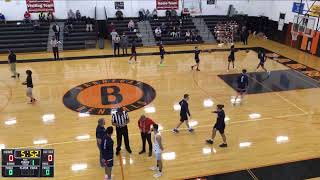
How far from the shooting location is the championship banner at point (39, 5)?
2570 centimetres

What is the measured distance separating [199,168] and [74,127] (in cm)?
511

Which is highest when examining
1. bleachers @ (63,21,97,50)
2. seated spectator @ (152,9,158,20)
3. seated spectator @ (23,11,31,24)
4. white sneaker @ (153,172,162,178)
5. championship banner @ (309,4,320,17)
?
Answer: championship banner @ (309,4,320,17)

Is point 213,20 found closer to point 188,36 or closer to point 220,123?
point 188,36

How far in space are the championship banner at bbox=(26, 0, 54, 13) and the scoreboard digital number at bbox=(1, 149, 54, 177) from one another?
879 inches

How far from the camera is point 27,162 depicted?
20.6 feet

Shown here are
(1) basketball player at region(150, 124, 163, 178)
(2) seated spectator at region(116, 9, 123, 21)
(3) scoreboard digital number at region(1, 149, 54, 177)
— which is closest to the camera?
(3) scoreboard digital number at region(1, 149, 54, 177)

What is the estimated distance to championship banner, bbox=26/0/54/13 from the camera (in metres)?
25.7

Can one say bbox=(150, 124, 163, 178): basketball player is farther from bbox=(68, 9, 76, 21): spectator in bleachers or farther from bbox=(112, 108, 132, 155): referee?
bbox=(68, 9, 76, 21): spectator in bleachers

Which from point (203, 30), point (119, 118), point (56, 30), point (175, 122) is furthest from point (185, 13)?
point (119, 118)

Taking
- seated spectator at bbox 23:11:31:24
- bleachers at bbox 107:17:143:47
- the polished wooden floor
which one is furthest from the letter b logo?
seated spectator at bbox 23:11:31:24

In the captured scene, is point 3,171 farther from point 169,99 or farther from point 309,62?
point 309,62

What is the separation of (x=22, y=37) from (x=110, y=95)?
13587mm

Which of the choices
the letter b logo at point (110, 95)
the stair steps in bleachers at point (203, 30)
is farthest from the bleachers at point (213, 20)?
the letter b logo at point (110, 95)

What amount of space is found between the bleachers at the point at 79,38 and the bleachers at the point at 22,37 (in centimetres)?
170
